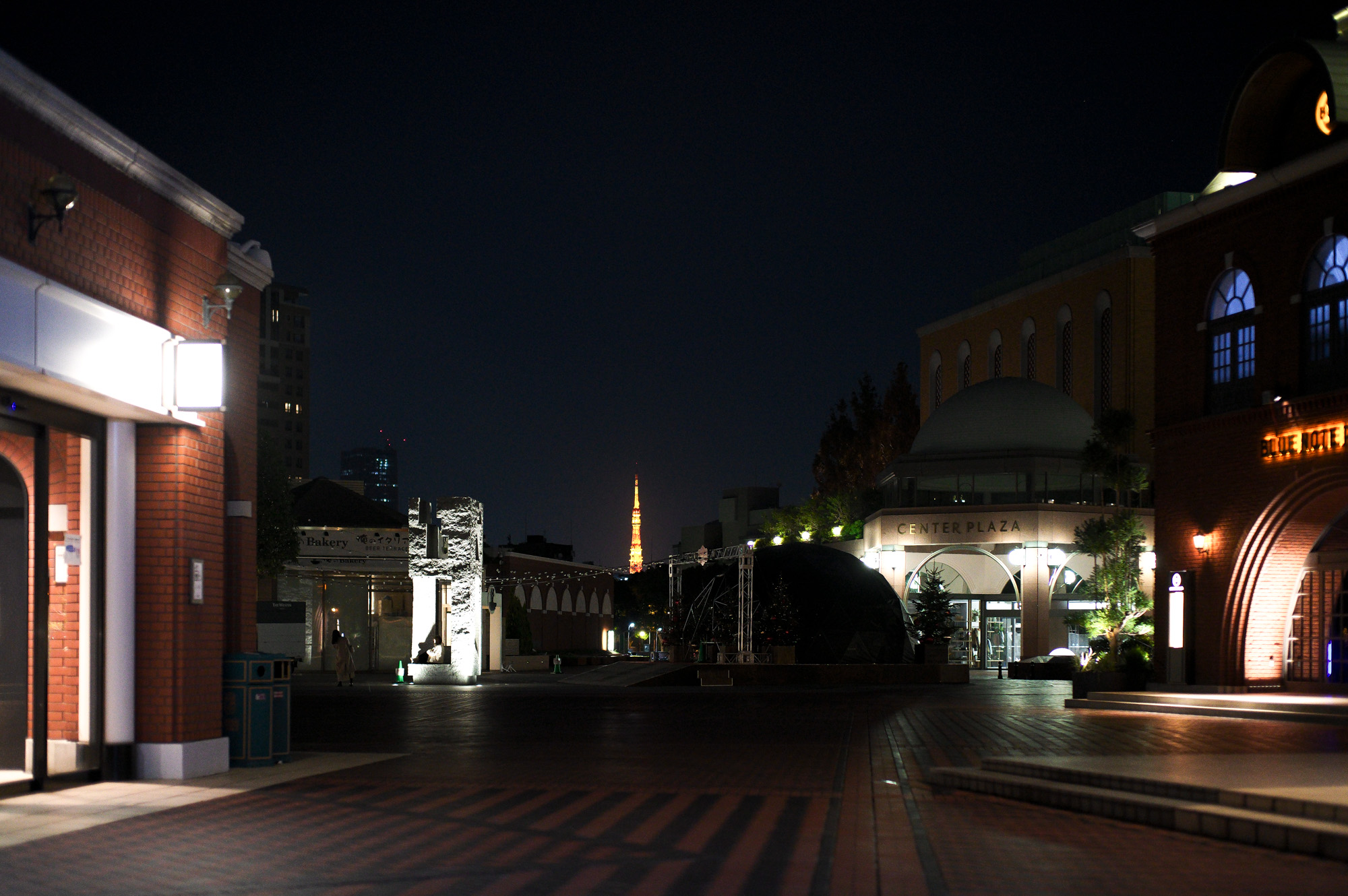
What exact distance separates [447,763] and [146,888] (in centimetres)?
674

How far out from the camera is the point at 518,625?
2035 inches

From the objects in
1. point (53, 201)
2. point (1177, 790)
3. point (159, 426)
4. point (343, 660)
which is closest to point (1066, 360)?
point (343, 660)

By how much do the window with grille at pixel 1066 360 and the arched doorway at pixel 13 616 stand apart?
55.0m

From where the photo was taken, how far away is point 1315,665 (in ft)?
88.6

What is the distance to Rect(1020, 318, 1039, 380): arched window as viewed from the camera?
6550cm

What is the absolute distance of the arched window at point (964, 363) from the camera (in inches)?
2815

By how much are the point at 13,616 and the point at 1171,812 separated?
933 centimetres

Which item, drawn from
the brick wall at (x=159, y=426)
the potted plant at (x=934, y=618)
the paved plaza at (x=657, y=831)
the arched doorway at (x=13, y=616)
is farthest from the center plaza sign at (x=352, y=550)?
the arched doorway at (x=13, y=616)

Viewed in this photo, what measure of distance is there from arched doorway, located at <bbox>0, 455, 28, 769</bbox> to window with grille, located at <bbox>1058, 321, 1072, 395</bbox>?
180 feet

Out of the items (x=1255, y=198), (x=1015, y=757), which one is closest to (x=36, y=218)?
(x=1015, y=757)

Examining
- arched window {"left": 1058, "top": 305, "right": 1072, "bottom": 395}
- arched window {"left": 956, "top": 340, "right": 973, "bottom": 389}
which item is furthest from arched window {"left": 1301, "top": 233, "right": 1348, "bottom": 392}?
arched window {"left": 956, "top": 340, "right": 973, "bottom": 389}

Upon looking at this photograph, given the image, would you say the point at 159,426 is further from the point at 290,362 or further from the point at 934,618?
the point at 290,362

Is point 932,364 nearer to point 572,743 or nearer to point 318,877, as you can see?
point 572,743

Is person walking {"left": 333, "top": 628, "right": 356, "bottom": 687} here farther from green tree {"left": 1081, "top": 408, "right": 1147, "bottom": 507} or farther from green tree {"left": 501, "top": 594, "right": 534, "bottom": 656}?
green tree {"left": 1081, "top": 408, "right": 1147, "bottom": 507}
